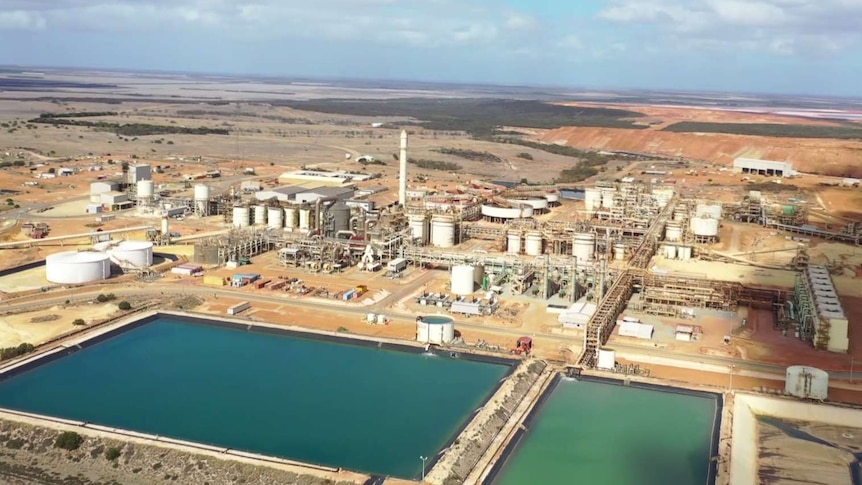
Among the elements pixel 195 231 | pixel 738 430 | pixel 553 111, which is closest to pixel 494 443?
pixel 738 430

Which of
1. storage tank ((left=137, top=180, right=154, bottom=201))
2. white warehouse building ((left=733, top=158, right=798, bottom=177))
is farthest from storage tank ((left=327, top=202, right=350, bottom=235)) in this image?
white warehouse building ((left=733, top=158, right=798, bottom=177))

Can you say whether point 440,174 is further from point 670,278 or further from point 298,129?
point 298,129

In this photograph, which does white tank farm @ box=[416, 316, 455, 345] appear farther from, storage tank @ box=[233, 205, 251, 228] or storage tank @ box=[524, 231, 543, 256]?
storage tank @ box=[233, 205, 251, 228]

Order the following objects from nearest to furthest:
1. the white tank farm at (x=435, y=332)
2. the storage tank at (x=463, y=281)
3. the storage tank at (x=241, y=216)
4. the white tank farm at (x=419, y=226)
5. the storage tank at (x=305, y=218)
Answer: the white tank farm at (x=435, y=332), the storage tank at (x=463, y=281), the white tank farm at (x=419, y=226), the storage tank at (x=305, y=218), the storage tank at (x=241, y=216)

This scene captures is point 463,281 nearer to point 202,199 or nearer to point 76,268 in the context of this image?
point 76,268

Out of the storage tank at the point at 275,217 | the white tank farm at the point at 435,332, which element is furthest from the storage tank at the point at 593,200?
the white tank farm at the point at 435,332

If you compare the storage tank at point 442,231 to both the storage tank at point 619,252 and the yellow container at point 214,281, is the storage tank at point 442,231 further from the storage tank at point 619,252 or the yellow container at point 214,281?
the yellow container at point 214,281

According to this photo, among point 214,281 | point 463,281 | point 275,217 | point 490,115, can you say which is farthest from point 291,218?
point 490,115
